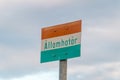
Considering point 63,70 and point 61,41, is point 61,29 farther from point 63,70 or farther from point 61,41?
point 63,70

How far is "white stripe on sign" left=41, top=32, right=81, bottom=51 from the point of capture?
2089 cm

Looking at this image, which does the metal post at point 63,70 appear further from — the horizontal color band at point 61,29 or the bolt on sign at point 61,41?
the horizontal color band at point 61,29

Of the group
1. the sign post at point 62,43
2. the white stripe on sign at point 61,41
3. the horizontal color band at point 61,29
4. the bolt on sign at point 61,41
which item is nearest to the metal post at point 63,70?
the sign post at point 62,43

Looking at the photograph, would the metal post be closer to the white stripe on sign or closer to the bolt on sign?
the bolt on sign

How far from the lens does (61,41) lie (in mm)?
21094

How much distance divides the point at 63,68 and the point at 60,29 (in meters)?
1.18

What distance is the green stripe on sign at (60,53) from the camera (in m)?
20.8

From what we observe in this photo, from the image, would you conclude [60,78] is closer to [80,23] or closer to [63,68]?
[63,68]

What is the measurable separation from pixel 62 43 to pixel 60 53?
0.31 meters

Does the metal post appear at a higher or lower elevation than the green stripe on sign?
lower

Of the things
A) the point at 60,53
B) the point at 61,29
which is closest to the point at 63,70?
the point at 60,53

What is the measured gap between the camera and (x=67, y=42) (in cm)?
2108

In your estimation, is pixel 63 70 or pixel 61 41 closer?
pixel 63 70

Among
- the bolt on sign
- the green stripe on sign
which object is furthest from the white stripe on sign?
the green stripe on sign
